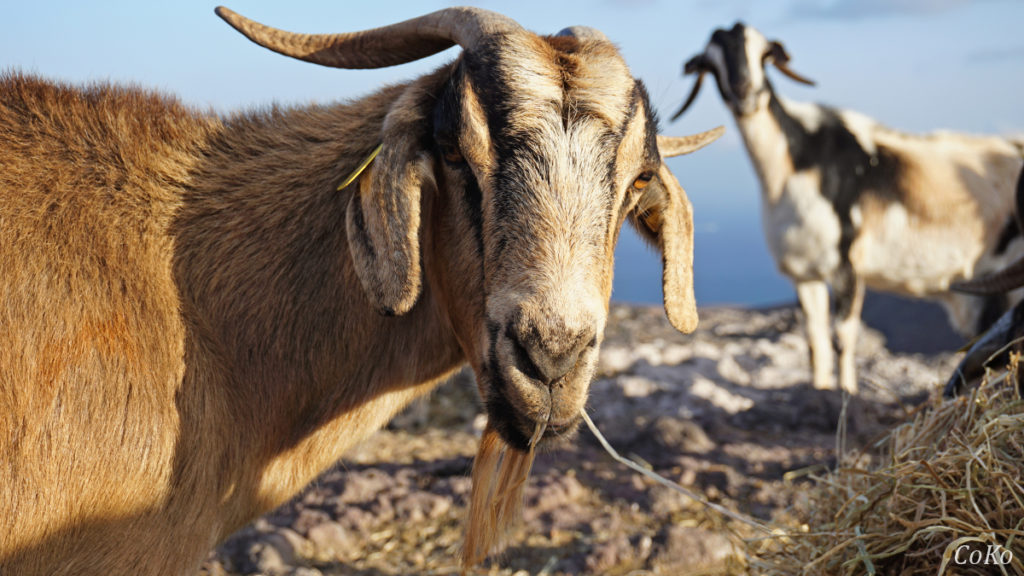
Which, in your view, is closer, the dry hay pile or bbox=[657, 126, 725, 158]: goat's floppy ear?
the dry hay pile

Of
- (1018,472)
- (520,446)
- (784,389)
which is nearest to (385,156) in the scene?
(520,446)

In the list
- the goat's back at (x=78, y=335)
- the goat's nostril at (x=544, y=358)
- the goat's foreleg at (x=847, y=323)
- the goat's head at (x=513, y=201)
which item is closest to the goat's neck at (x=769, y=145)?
the goat's foreleg at (x=847, y=323)

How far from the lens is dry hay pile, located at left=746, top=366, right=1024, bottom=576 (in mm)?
2551

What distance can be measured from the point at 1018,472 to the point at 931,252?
5.77 meters

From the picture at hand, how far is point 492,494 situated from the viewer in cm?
301

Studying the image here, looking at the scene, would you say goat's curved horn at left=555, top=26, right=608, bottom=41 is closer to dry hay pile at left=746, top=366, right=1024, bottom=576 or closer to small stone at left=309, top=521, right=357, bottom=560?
dry hay pile at left=746, top=366, right=1024, bottom=576

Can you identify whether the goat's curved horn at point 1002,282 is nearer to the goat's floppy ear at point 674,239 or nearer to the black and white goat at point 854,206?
the goat's floppy ear at point 674,239

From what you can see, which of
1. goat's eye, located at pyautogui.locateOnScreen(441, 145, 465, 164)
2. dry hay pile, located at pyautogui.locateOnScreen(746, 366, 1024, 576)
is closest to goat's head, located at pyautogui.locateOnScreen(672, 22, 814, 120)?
dry hay pile, located at pyautogui.locateOnScreen(746, 366, 1024, 576)

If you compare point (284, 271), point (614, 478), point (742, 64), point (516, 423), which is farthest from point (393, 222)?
point (742, 64)

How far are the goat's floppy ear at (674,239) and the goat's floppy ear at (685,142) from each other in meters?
0.31

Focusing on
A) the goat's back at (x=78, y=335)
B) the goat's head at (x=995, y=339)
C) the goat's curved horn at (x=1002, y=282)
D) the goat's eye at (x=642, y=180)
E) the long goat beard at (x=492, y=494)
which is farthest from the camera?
the goat's curved horn at (x=1002, y=282)

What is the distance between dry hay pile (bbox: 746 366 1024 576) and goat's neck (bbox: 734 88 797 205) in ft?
16.9

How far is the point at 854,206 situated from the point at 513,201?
658cm

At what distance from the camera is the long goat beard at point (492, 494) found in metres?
2.94
